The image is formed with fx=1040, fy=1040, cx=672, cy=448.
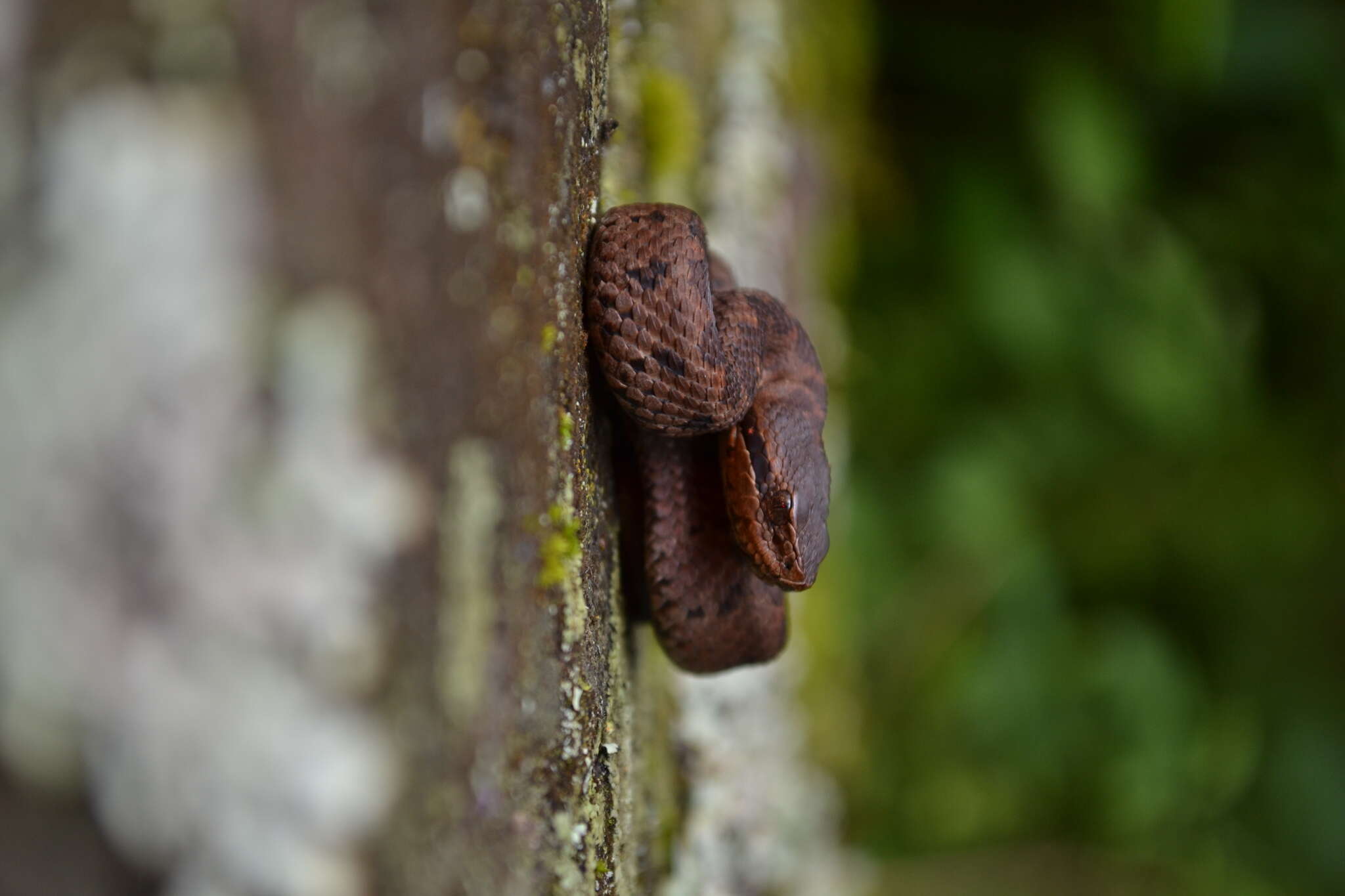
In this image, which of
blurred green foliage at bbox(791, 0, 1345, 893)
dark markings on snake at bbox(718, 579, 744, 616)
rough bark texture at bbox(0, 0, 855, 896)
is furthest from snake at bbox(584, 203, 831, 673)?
blurred green foliage at bbox(791, 0, 1345, 893)

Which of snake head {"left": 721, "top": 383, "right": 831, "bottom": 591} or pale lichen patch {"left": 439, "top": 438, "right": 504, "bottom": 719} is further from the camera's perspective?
snake head {"left": 721, "top": 383, "right": 831, "bottom": 591}

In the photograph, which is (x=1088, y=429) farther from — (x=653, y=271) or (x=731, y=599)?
(x=653, y=271)

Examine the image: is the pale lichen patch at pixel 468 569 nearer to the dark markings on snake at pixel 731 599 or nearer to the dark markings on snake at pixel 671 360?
the dark markings on snake at pixel 671 360

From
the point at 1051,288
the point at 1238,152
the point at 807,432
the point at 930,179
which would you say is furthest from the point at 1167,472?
the point at 807,432

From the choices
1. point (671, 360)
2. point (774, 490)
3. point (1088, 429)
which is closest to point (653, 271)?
point (671, 360)

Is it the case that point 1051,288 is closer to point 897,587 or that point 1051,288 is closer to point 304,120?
point 897,587

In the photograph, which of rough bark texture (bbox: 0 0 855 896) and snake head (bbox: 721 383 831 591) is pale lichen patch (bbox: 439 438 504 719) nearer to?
rough bark texture (bbox: 0 0 855 896)

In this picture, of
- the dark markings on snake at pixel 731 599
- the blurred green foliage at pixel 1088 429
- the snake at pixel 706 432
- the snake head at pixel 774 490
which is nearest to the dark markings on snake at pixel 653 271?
the snake at pixel 706 432
